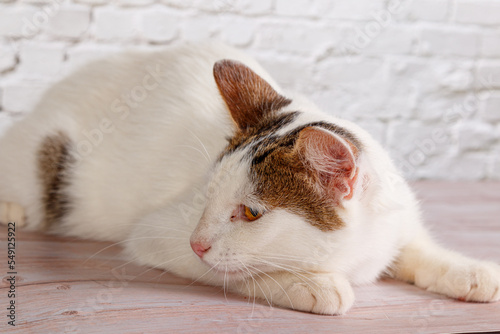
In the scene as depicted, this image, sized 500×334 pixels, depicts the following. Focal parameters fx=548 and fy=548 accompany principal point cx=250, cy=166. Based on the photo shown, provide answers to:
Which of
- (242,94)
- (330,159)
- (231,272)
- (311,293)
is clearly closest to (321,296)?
(311,293)

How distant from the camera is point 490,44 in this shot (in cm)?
234

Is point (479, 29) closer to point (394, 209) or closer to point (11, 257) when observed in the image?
point (394, 209)

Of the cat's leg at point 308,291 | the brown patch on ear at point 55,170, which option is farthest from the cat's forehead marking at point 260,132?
the brown patch on ear at point 55,170

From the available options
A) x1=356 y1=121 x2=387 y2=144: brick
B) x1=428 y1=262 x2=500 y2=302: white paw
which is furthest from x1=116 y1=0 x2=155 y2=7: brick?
x1=428 y1=262 x2=500 y2=302: white paw

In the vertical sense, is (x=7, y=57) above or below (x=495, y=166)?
above

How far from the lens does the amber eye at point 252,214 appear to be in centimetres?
103

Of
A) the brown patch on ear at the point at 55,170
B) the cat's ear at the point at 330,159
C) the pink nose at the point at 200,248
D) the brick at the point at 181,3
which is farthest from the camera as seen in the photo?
the brick at the point at 181,3

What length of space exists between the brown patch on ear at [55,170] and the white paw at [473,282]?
101 centimetres

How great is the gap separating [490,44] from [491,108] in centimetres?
27

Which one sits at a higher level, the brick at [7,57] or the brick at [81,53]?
the brick at [81,53]

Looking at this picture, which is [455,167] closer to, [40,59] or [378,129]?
[378,129]

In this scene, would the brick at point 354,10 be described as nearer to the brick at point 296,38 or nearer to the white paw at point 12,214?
the brick at point 296,38

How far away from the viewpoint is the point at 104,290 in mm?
1125

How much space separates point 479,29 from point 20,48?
1.83 m
